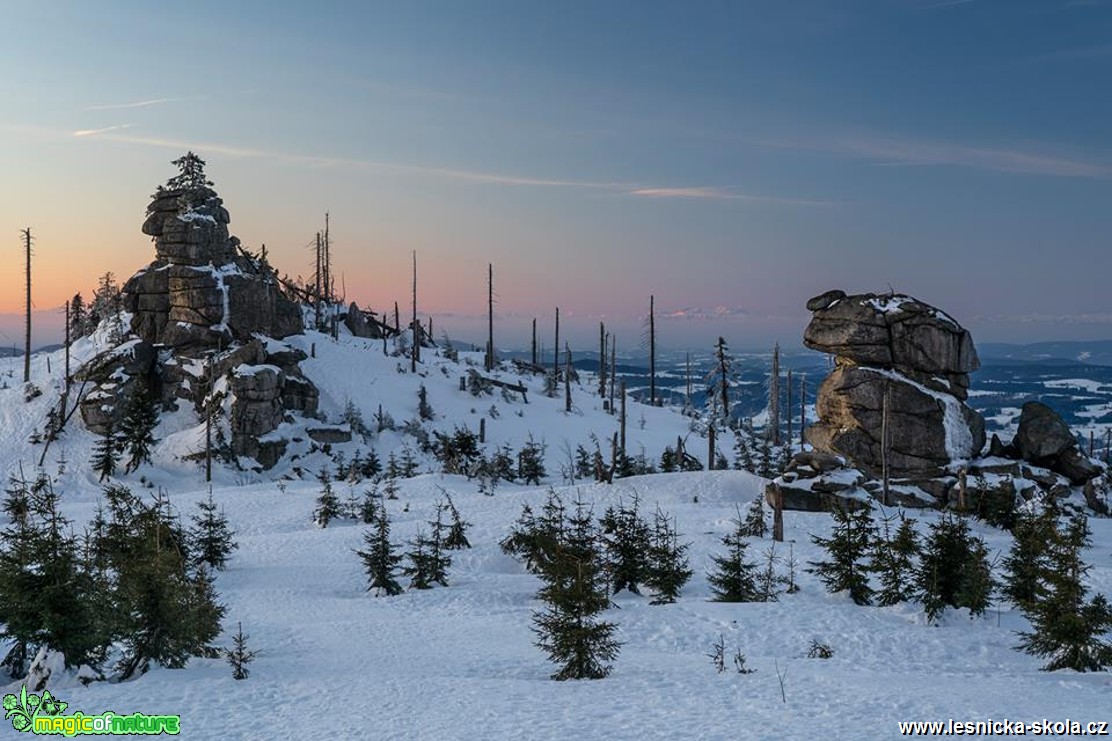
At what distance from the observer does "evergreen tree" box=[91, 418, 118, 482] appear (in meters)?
45.0

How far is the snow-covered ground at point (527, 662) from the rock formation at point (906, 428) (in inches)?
110

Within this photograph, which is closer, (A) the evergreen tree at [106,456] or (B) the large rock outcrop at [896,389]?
(B) the large rock outcrop at [896,389]

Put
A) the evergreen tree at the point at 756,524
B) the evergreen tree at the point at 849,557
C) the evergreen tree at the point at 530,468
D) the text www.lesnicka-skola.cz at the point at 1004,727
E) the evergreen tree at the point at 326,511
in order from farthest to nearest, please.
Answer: the evergreen tree at the point at 530,468 → the evergreen tree at the point at 326,511 → the evergreen tree at the point at 756,524 → the evergreen tree at the point at 849,557 → the text www.lesnicka-skola.cz at the point at 1004,727

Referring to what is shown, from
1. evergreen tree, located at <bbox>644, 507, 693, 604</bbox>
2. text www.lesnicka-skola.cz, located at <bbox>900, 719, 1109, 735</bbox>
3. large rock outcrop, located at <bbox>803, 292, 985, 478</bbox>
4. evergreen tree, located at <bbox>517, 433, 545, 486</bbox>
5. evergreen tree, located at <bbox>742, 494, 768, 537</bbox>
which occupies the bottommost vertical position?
evergreen tree, located at <bbox>517, 433, 545, 486</bbox>

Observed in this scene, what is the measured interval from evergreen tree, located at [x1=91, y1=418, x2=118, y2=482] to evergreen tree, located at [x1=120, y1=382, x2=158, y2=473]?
555mm

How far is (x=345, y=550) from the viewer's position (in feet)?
88.1

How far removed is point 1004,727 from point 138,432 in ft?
162

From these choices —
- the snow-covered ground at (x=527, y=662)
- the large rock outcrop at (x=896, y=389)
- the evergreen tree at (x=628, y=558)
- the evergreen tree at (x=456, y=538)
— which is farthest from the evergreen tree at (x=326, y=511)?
the large rock outcrop at (x=896, y=389)

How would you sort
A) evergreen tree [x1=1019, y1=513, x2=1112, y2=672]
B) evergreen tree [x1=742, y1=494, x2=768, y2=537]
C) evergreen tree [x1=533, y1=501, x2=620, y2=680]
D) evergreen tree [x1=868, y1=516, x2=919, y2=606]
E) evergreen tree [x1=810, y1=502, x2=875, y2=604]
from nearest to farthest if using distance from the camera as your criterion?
evergreen tree [x1=533, y1=501, x2=620, y2=680] → evergreen tree [x1=1019, y1=513, x2=1112, y2=672] → evergreen tree [x1=868, y1=516, x2=919, y2=606] → evergreen tree [x1=810, y1=502, x2=875, y2=604] → evergreen tree [x1=742, y1=494, x2=768, y2=537]

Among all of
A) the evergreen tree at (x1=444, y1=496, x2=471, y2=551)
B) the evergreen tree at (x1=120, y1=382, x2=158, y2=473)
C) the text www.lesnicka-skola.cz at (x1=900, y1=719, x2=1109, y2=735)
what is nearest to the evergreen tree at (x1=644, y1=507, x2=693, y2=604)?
the evergreen tree at (x1=444, y1=496, x2=471, y2=551)

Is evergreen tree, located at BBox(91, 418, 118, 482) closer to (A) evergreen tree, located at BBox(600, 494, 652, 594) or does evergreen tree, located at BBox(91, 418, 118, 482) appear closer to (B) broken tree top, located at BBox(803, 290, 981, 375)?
(A) evergreen tree, located at BBox(600, 494, 652, 594)

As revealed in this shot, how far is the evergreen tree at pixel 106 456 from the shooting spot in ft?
148

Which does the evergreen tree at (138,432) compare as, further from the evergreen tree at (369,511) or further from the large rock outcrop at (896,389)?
the large rock outcrop at (896,389)

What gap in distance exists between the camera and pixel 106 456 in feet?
148
